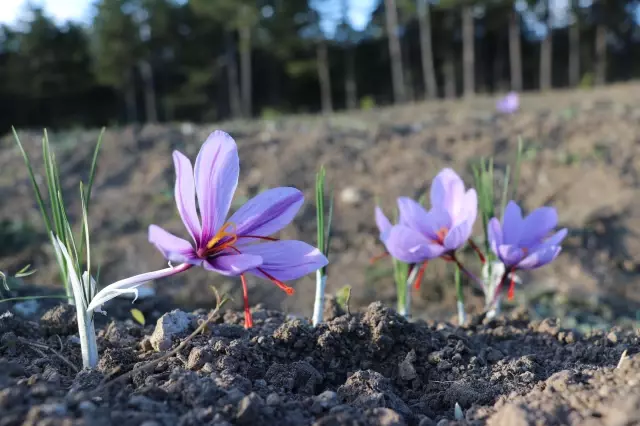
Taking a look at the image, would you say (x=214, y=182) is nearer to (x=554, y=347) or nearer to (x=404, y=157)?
(x=554, y=347)

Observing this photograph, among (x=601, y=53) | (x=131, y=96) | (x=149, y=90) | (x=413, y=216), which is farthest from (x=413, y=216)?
(x=601, y=53)

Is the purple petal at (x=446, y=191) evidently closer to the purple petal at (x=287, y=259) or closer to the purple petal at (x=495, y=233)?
the purple petal at (x=495, y=233)

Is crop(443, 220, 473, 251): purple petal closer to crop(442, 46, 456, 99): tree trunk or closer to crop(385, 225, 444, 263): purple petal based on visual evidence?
crop(385, 225, 444, 263): purple petal

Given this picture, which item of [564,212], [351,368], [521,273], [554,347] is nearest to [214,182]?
[351,368]

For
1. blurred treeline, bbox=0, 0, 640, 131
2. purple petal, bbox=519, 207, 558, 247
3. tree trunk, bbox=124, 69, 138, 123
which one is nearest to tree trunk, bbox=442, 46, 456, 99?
blurred treeline, bbox=0, 0, 640, 131

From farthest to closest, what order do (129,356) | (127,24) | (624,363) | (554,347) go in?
(127,24) < (554,347) < (129,356) < (624,363)

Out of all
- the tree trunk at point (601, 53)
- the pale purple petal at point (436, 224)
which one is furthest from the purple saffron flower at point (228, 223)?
the tree trunk at point (601, 53)
